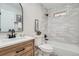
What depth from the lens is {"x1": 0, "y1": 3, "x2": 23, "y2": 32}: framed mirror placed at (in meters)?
1.45

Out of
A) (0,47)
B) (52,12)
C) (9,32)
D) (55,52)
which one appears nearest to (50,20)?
(52,12)

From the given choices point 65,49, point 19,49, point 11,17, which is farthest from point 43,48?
point 11,17

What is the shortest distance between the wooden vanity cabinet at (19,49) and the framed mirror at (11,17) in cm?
53

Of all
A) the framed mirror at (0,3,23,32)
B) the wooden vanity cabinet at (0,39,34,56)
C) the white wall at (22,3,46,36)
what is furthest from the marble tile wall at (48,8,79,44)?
the wooden vanity cabinet at (0,39,34,56)

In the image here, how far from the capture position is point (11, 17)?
1581 millimetres

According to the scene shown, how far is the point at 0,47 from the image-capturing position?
0.92 m

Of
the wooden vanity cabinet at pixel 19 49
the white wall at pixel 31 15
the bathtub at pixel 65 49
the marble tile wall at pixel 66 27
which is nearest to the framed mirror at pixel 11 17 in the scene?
the white wall at pixel 31 15

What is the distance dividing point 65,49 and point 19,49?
1489 millimetres

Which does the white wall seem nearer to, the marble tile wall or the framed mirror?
the framed mirror

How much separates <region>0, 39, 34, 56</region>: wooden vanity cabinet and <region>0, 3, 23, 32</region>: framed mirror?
0.53 meters

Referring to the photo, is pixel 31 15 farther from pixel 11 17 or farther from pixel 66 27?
pixel 66 27

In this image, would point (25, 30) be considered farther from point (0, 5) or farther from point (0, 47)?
point (0, 47)

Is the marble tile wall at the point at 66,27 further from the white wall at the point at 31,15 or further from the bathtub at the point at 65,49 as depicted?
the white wall at the point at 31,15

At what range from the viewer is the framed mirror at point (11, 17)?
1448mm
